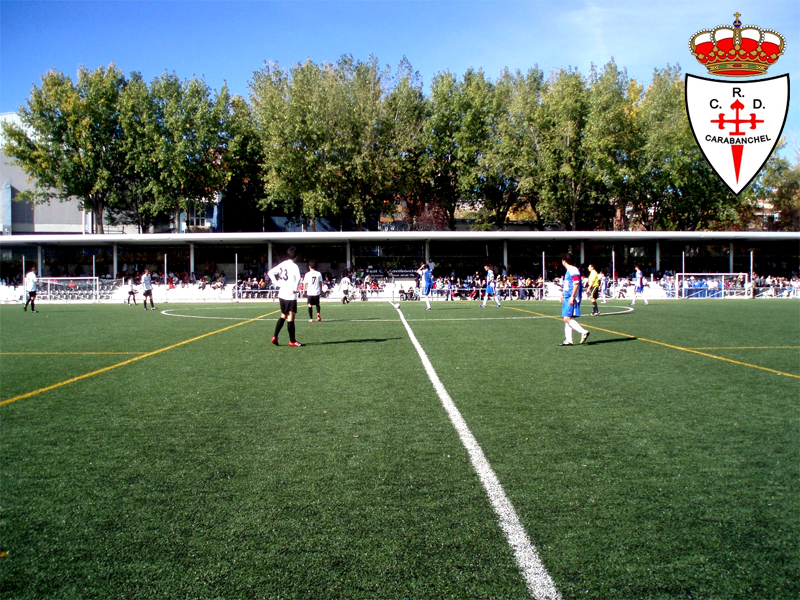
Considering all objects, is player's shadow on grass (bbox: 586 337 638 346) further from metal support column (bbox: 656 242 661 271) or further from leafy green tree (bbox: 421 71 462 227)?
leafy green tree (bbox: 421 71 462 227)

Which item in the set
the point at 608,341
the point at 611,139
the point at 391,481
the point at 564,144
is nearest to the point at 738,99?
the point at 608,341

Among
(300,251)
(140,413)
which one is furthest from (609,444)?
(300,251)

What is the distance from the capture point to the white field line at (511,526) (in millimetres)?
2826

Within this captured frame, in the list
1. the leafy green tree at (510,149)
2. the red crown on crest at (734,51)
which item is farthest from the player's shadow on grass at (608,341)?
the leafy green tree at (510,149)

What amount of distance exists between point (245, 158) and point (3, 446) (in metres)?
46.9

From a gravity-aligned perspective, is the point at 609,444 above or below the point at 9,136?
below

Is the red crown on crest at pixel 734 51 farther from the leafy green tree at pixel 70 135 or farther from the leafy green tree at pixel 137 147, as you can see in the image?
the leafy green tree at pixel 70 135

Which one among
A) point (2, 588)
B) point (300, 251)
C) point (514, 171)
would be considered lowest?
point (2, 588)

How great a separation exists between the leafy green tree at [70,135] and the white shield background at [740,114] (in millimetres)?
44705

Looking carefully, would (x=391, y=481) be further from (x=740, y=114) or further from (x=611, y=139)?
(x=611, y=139)

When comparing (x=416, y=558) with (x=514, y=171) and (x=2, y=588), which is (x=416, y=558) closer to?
(x=2, y=588)

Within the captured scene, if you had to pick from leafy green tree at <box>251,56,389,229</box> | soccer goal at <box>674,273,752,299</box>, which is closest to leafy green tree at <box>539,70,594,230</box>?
soccer goal at <box>674,273,752,299</box>

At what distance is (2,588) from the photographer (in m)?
2.89

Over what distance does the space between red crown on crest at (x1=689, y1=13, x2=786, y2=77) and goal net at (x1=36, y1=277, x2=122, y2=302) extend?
36541 mm
